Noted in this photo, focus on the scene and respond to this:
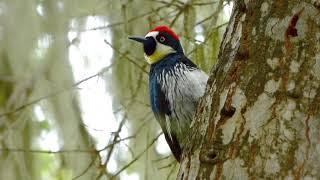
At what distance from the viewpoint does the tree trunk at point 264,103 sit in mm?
1599

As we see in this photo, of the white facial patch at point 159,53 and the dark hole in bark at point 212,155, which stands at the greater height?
the white facial patch at point 159,53

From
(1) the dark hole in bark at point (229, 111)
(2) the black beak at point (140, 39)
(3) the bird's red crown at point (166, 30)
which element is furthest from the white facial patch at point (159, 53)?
(1) the dark hole in bark at point (229, 111)

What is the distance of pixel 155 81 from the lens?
3.21 meters

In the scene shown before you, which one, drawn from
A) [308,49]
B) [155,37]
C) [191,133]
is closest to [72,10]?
[155,37]

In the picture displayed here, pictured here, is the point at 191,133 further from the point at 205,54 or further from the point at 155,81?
the point at 155,81

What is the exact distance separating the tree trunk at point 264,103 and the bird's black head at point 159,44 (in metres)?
1.31

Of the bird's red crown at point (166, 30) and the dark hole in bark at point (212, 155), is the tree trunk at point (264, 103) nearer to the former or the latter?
the dark hole in bark at point (212, 155)

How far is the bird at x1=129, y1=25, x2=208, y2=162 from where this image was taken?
311 cm

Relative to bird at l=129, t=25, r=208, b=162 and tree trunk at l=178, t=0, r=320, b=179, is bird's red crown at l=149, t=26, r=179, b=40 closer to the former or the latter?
bird at l=129, t=25, r=208, b=162

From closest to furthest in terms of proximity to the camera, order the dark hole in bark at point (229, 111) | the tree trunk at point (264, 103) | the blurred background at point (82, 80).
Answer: the tree trunk at point (264, 103) < the dark hole in bark at point (229, 111) < the blurred background at point (82, 80)

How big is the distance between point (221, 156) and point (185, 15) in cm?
144

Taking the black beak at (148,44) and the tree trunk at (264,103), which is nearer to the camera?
the tree trunk at (264,103)

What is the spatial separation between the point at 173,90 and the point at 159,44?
1.16ft

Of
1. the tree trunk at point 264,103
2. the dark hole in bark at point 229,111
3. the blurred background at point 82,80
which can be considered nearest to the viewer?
the tree trunk at point 264,103
